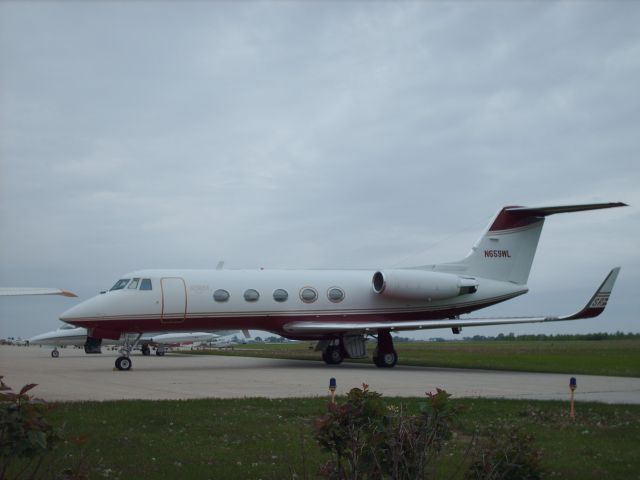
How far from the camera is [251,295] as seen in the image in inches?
904

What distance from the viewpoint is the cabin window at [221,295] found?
22.4 meters

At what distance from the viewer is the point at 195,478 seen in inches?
264

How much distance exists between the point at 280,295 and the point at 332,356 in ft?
12.7

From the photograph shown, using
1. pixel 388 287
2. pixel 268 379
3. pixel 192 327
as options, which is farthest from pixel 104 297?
pixel 388 287

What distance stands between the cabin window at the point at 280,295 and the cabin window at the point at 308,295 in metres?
0.58

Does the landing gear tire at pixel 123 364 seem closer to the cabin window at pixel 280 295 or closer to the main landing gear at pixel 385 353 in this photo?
the cabin window at pixel 280 295

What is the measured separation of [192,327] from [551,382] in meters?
11.0

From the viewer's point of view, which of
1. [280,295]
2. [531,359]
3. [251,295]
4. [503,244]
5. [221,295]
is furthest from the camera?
[531,359]

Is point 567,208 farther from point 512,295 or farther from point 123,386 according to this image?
point 123,386

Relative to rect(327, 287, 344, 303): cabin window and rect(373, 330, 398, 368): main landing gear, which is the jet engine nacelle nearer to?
rect(327, 287, 344, 303): cabin window

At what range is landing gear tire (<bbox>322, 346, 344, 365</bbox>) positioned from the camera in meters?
25.8

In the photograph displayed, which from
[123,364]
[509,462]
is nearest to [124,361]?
[123,364]

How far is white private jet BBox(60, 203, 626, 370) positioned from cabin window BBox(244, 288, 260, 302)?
1.3 inches

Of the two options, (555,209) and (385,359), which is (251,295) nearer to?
(385,359)
